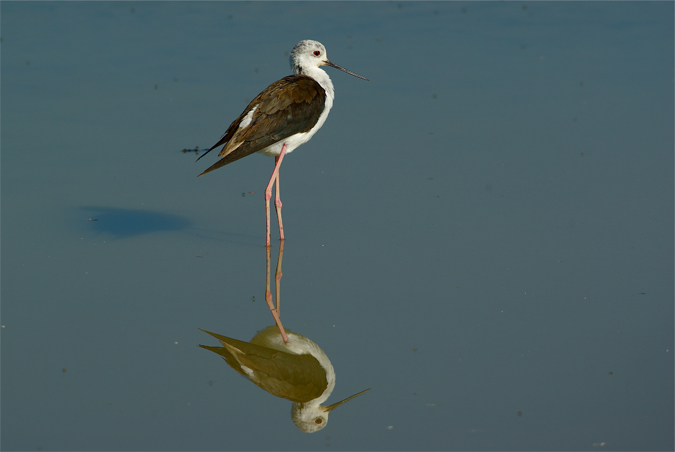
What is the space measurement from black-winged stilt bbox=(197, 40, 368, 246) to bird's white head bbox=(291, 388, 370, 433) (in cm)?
247

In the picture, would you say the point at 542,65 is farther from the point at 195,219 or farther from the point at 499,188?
the point at 195,219

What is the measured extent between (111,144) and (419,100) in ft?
12.3

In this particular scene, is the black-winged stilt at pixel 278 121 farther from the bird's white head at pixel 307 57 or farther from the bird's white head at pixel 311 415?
the bird's white head at pixel 311 415

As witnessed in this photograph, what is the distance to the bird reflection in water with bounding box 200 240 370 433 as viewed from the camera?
513cm

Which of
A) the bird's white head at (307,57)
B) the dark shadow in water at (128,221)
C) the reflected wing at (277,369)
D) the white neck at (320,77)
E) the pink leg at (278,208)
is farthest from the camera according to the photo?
the bird's white head at (307,57)

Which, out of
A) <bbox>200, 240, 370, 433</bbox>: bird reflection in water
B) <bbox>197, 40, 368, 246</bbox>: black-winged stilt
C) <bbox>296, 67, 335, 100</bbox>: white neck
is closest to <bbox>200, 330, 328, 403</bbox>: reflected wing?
<bbox>200, 240, 370, 433</bbox>: bird reflection in water

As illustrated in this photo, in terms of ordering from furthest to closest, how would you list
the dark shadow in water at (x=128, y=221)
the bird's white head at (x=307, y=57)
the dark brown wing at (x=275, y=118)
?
1. the bird's white head at (x=307, y=57)
2. the dark shadow in water at (x=128, y=221)
3. the dark brown wing at (x=275, y=118)

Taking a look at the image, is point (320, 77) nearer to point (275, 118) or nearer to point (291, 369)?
point (275, 118)

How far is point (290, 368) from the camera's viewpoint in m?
5.57

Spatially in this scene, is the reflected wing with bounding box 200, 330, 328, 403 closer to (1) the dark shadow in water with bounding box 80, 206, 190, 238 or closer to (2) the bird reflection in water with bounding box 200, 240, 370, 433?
(2) the bird reflection in water with bounding box 200, 240, 370, 433

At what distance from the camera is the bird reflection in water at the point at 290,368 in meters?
5.13

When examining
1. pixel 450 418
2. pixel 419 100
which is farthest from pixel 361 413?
pixel 419 100

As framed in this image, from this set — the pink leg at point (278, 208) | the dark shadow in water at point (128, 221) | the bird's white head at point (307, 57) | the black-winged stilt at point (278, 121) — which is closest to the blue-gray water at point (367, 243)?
the dark shadow in water at point (128, 221)

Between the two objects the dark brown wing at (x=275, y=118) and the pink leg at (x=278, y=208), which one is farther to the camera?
the pink leg at (x=278, y=208)
